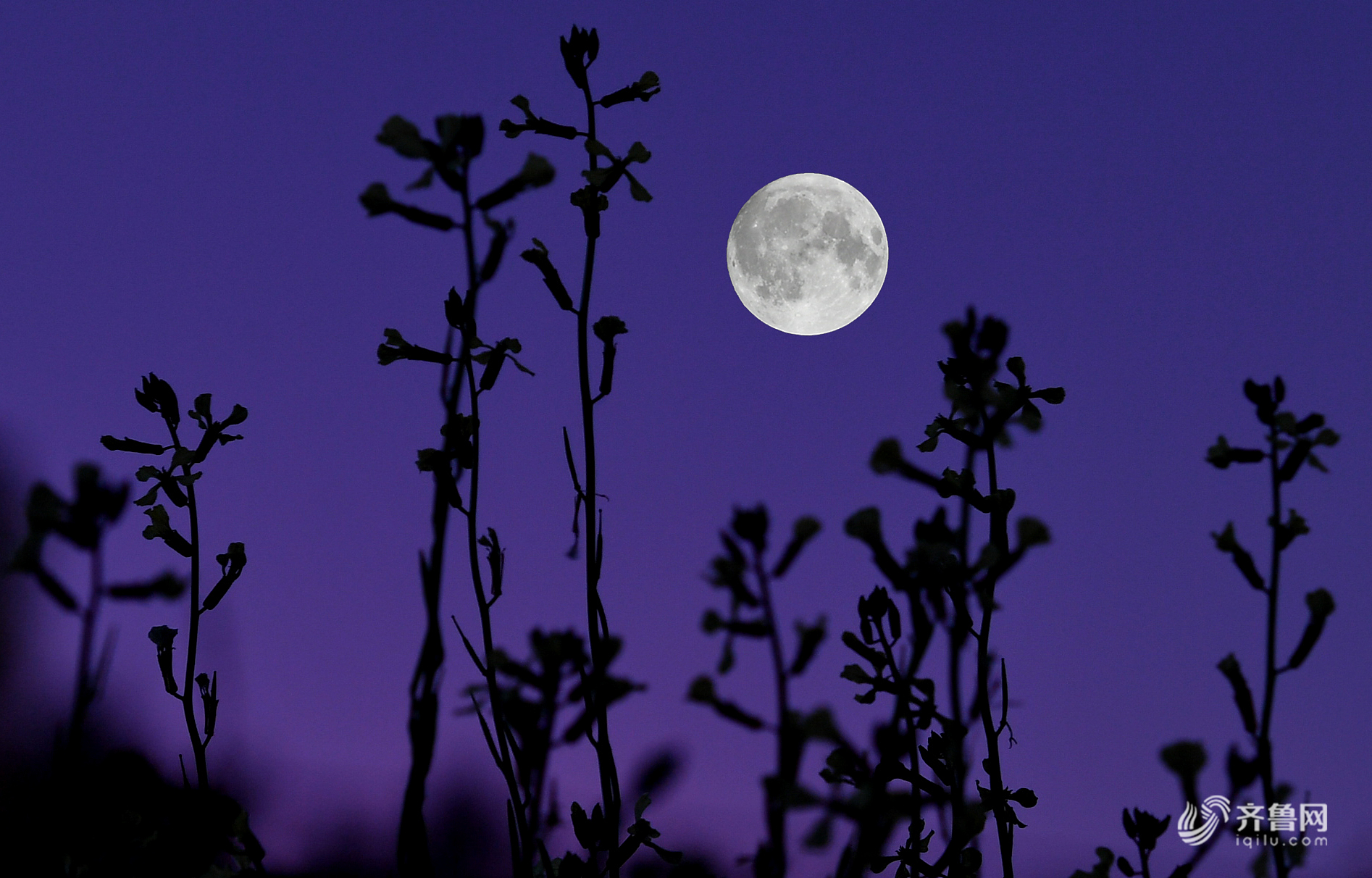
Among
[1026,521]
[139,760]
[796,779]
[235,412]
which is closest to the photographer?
[796,779]

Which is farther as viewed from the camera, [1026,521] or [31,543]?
[1026,521]

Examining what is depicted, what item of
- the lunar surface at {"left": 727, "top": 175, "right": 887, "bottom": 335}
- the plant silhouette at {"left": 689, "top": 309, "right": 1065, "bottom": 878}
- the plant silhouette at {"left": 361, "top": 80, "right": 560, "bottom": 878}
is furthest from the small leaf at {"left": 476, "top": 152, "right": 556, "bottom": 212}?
the lunar surface at {"left": 727, "top": 175, "right": 887, "bottom": 335}

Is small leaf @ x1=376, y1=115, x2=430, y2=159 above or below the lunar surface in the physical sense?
below

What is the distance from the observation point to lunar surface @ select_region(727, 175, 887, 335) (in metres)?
5.47

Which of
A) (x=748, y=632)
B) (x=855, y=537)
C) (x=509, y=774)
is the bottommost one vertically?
(x=509, y=774)

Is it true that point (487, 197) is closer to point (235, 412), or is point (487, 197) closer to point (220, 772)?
point (220, 772)

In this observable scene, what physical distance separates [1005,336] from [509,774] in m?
1.01

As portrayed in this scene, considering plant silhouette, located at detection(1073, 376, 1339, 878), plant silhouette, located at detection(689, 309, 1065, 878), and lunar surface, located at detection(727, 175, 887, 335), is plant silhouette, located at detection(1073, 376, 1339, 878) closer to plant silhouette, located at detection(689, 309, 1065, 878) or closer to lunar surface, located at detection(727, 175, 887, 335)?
plant silhouette, located at detection(689, 309, 1065, 878)

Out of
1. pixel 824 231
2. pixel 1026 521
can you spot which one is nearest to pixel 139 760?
pixel 1026 521

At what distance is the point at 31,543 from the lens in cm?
98

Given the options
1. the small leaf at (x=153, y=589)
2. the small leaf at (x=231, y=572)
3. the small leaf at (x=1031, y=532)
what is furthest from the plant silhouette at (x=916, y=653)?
the small leaf at (x=231, y=572)

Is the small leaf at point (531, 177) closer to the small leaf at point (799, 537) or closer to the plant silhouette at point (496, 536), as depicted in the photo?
the plant silhouette at point (496, 536)

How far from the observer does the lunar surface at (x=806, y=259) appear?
5473mm

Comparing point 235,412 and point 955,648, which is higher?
point 235,412
